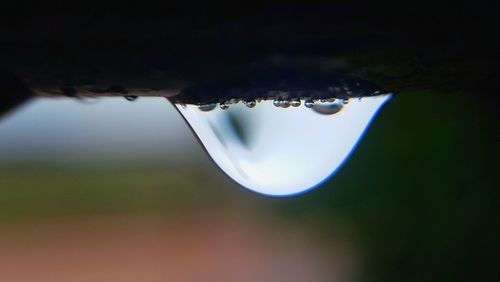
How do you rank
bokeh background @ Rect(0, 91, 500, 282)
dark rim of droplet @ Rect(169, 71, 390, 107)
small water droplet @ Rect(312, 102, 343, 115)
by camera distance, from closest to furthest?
dark rim of droplet @ Rect(169, 71, 390, 107), small water droplet @ Rect(312, 102, 343, 115), bokeh background @ Rect(0, 91, 500, 282)

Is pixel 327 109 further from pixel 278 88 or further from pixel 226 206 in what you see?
pixel 226 206

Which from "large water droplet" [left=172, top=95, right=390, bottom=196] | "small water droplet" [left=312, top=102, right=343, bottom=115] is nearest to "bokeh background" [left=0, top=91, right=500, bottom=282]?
"large water droplet" [left=172, top=95, right=390, bottom=196]

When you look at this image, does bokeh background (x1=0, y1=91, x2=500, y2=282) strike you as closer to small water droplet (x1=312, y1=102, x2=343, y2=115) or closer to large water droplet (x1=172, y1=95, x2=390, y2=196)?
large water droplet (x1=172, y1=95, x2=390, y2=196)

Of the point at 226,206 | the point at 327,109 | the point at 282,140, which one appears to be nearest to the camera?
Answer: the point at 327,109

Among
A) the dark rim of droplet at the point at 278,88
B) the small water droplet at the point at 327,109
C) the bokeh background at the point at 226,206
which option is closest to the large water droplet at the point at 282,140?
the small water droplet at the point at 327,109

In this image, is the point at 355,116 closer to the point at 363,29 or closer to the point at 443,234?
the point at 363,29

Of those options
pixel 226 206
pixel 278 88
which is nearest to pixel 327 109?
pixel 278 88

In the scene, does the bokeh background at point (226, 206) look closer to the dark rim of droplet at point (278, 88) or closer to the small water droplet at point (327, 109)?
the small water droplet at point (327, 109)
